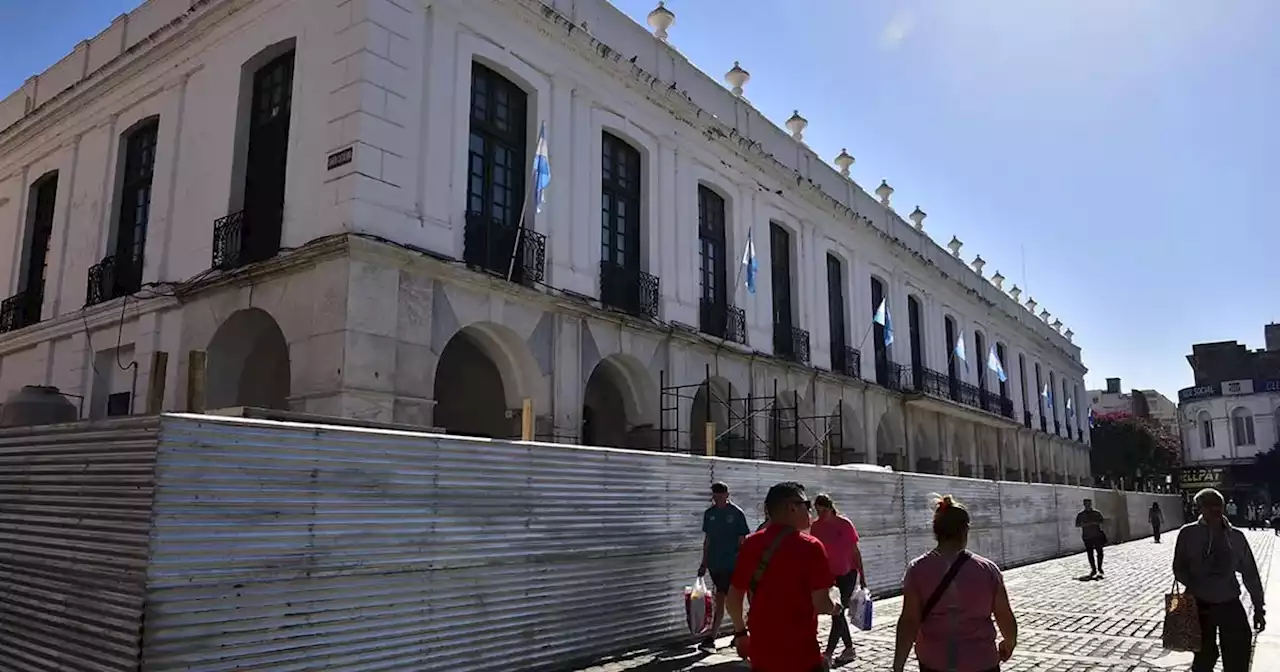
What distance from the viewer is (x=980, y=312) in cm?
3550

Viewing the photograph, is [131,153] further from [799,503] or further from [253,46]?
[799,503]

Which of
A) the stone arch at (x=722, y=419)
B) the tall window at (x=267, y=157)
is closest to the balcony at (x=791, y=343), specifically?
the stone arch at (x=722, y=419)

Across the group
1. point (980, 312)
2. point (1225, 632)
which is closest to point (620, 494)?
point (1225, 632)

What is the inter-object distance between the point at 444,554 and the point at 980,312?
32397 millimetres

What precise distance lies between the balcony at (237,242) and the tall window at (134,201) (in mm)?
3184

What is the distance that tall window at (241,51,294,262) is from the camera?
13.5m

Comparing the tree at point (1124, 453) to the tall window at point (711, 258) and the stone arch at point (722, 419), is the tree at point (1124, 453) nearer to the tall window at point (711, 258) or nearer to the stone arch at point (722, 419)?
the stone arch at point (722, 419)

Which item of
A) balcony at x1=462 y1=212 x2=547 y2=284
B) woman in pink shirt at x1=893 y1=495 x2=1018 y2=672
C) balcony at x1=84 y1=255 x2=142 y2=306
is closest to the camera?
woman in pink shirt at x1=893 y1=495 x2=1018 y2=672

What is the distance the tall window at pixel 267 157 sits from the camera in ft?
44.3

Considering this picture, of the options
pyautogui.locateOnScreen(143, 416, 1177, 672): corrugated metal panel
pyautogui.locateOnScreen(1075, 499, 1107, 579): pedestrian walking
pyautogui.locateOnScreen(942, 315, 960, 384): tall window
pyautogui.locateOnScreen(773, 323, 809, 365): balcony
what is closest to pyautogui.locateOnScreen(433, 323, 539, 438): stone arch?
pyautogui.locateOnScreen(143, 416, 1177, 672): corrugated metal panel

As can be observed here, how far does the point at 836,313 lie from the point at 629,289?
9666 millimetres

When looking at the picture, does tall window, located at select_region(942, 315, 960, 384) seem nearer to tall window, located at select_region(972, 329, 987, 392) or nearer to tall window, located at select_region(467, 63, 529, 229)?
tall window, located at select_region(972, 329, 987, 392)

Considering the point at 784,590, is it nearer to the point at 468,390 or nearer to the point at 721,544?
the point at 721,544

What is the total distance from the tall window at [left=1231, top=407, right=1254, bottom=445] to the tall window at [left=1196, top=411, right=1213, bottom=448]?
1571 millimetres
